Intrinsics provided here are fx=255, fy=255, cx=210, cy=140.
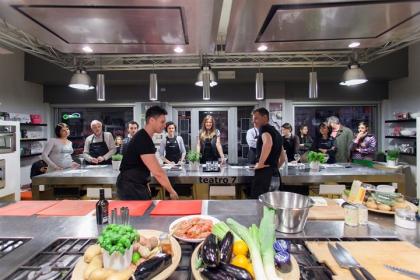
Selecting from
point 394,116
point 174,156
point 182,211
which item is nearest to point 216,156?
point 174,156

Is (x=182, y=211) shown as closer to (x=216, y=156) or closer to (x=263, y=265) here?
(x=263, y=265)

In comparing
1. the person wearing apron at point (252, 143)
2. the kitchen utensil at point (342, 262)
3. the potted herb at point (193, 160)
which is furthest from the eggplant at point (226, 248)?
the person wearing apron at point (252, 143)

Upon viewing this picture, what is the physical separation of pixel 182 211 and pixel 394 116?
6.18 metres

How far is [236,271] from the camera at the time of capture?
33.1 inches

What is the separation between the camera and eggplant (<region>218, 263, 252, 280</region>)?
0.82m

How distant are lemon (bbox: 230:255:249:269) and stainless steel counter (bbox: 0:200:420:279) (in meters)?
0.42

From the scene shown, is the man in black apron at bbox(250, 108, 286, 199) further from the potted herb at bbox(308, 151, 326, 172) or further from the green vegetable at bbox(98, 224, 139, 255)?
the green vegetable at bbox(98, 224, 139, 255)

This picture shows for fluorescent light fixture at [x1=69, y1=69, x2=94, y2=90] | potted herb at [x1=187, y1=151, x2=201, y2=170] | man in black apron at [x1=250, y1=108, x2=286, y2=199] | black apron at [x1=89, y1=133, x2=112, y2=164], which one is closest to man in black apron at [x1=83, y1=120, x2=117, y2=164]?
black apron at [x1=89, y1=133, x2=112, y2=164]

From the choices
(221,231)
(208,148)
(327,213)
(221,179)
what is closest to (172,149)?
(208,148)

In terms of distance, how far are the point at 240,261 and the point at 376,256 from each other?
0.62 metres

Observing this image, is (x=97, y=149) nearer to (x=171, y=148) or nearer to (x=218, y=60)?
(x=171, y=148)

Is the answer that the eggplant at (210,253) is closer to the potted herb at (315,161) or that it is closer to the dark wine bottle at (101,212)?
the dark wine bottle at (101,212)

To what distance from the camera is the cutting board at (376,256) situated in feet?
3.16

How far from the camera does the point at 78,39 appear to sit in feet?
4.66
